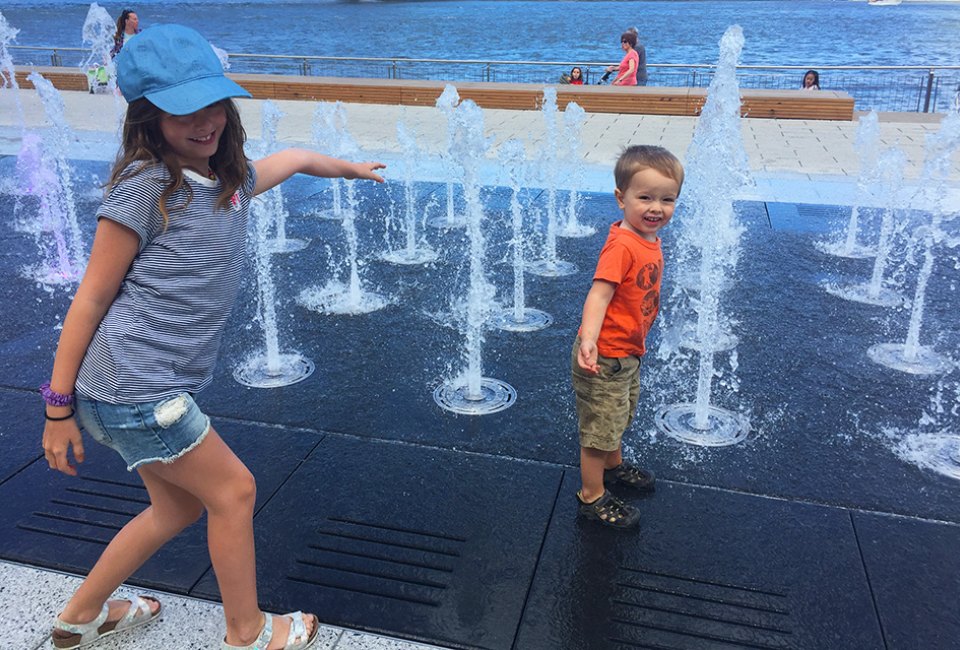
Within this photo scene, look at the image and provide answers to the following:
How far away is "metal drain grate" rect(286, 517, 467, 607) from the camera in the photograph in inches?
108

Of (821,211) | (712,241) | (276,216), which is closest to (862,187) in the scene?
(821,211)

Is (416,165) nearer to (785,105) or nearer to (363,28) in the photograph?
(785,105)

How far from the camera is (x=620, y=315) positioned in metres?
2.85

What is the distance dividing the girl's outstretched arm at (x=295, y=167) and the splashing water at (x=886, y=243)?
3.93 m

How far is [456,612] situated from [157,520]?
96 cm

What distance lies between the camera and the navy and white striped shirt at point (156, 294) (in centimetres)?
200

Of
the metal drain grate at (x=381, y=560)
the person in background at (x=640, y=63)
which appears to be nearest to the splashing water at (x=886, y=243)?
the metal drain grate at (x=381, y=560)

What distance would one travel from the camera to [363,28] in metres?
78.2

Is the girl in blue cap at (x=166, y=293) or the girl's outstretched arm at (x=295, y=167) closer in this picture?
the girl in blue cap at (x=166, y=293)

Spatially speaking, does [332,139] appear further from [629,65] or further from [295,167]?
[295,167]

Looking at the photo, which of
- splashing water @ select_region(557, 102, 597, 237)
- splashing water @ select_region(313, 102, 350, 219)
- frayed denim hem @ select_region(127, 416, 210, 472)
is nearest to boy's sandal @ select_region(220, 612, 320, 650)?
frayed denim hem @ select_region(127, 416, 210, 472)

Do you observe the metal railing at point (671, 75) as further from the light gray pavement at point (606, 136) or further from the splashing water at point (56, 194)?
the splashing water at point (56, 194)

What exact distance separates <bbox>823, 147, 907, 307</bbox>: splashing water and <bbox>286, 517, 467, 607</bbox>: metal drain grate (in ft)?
12.2

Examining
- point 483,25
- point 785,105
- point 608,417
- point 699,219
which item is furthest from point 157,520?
point 483,25
